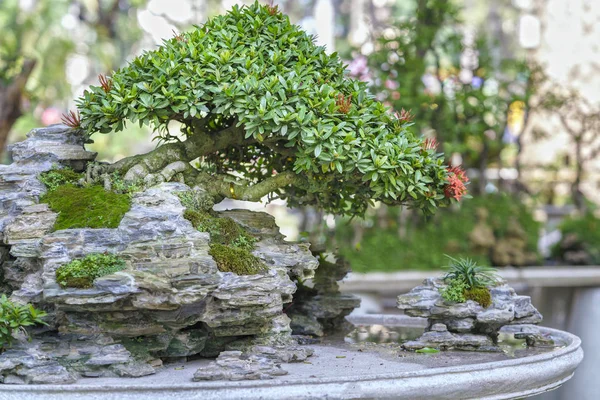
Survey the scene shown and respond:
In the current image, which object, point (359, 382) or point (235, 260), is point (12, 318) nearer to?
point (235, 260)

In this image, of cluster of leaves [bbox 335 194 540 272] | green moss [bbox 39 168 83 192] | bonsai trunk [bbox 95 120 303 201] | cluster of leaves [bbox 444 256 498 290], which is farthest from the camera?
cluster of leaves [bbox 335 194 540 272]

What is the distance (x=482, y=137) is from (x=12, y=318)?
12486 mm

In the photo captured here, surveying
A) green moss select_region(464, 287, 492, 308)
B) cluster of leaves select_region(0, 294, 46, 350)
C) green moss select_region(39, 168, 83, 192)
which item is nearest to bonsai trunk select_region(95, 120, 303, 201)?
green moss select_region(39, 168, 83, 192)

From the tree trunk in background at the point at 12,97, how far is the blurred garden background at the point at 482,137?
0.02 m

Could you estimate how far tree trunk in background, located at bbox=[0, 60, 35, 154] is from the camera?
10.8m

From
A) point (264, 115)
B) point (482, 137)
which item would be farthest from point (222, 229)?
point (482, 137)

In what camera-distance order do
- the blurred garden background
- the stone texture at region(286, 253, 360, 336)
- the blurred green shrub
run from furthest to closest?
1. the blurred green shrub
2. the blurred garden background
3. the stone texture at region(286, 253, 360, 336)

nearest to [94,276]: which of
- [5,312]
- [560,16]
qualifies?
[5,312]

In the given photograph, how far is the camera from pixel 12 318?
17.3 feet

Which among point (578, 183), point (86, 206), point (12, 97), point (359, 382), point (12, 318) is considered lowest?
point (359, 382)

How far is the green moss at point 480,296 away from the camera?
21.4 feet

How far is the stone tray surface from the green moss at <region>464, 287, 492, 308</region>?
0.48m

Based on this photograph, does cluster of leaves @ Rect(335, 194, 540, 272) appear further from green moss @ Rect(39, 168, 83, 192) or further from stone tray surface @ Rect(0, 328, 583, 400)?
green moss @ Rect(39, 168, 83, 192)

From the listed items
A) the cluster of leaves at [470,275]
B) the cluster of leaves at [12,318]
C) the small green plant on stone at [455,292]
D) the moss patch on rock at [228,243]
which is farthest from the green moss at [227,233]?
the cluster of leaves at [470,275]
